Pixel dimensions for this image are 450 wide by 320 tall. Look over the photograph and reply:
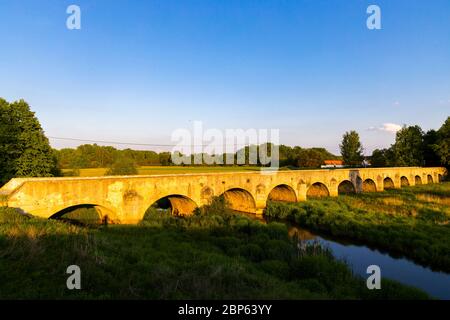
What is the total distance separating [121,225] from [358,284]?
51.8 feet

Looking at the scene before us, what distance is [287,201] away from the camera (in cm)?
3659

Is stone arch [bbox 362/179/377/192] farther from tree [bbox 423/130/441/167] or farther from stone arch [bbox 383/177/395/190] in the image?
tree [bbox 423/130/441/167]

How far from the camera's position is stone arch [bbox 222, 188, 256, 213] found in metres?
31.7

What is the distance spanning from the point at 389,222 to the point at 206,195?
53.6 ft

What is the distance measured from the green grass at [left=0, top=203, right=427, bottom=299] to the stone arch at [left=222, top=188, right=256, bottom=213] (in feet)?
43.4

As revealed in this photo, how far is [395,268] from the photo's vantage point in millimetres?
16875

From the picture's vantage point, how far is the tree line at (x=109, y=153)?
90.3ft

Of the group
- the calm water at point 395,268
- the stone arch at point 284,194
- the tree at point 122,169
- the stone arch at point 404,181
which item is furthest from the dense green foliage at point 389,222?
the stone arch at point 404,181

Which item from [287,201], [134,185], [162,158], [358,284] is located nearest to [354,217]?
[287,201]

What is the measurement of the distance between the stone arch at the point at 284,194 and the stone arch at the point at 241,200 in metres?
6.10

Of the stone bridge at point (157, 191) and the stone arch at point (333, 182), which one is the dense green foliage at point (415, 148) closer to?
the stone bridge at point (157, 191)

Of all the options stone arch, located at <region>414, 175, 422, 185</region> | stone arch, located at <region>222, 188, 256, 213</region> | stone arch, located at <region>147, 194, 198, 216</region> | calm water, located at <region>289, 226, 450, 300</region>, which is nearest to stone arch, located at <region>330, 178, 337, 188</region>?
stone arch, located at <region>222, 188, 256, 213</region>

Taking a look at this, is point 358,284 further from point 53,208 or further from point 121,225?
point 53,208

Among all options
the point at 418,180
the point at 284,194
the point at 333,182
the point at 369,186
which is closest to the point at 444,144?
the point at 418,180
